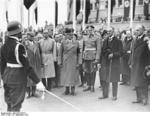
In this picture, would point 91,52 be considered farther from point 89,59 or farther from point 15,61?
point 15,61

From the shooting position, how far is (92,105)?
7879 mm

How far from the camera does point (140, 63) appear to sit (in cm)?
813

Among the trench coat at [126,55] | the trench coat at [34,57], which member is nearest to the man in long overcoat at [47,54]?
the trench coat at [34,57]

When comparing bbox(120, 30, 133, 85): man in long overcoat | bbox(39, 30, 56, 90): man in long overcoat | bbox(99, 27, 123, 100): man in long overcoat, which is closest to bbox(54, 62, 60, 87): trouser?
bbox(39, 30, 56, 90): man in long overcoat

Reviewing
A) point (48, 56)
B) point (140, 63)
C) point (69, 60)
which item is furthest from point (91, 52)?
point (140, 63)

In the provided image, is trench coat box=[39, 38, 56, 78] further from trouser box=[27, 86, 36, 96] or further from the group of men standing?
trouser box=[27, 86, 36, 96]

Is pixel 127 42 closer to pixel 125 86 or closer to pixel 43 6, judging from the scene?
pixel 125 86

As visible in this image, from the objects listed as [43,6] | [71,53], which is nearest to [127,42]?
[71,53]

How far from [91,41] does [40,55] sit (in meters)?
1.36

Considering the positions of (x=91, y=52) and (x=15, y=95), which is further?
(x=91, y=52)

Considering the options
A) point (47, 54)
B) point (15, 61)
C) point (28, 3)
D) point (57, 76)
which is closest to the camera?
point (15, 61)

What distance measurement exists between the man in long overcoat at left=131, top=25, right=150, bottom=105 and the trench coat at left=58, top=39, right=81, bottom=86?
169 centimetres

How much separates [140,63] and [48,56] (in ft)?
8.67

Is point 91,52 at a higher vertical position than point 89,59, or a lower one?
higher
